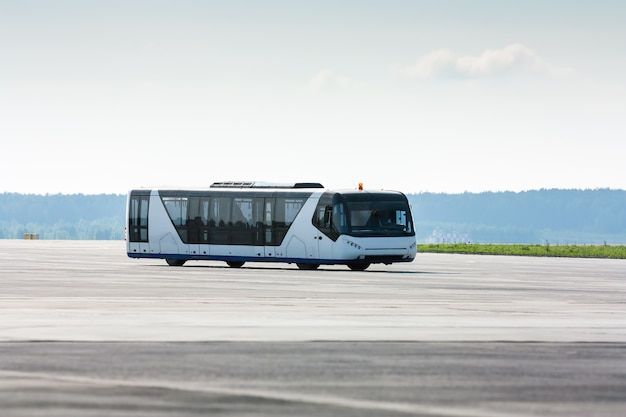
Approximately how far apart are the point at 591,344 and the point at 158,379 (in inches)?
269

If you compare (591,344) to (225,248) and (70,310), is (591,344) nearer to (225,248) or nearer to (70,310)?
(70,310)

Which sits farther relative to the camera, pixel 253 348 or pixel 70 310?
pixel 70 310

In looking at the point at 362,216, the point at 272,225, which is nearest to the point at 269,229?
the point at 272,225

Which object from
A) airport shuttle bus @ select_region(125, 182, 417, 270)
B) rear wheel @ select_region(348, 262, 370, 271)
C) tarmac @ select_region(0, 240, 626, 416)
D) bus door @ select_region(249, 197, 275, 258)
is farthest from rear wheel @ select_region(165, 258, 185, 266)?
tarmac @ select_region(0, 240, 626, 416)

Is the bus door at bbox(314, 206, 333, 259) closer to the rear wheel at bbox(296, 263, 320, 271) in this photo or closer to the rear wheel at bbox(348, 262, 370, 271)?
the rear wheel at bbox(296, 263, 320, 271)

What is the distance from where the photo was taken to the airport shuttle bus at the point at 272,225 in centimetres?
5019

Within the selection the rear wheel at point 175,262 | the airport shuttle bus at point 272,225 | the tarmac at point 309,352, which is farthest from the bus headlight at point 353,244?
the tarmac at point 309,352

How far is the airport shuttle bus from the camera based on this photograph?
5019 centimetres

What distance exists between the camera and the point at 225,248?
53438 mm

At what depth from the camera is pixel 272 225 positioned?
5231 centimetres

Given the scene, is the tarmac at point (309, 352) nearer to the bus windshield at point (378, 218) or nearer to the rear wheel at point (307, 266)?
the bus windshield at point (378, 218)

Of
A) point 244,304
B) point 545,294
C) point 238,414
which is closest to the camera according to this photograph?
point 238,414

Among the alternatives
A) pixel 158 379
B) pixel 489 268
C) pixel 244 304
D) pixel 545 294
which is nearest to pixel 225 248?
pixel 489 268

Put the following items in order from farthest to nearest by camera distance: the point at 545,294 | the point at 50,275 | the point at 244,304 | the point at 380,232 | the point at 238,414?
the point at 380,232 → the point at 50,275 → the point at 545,294 → the point at 244,304 → the point at 238,414
